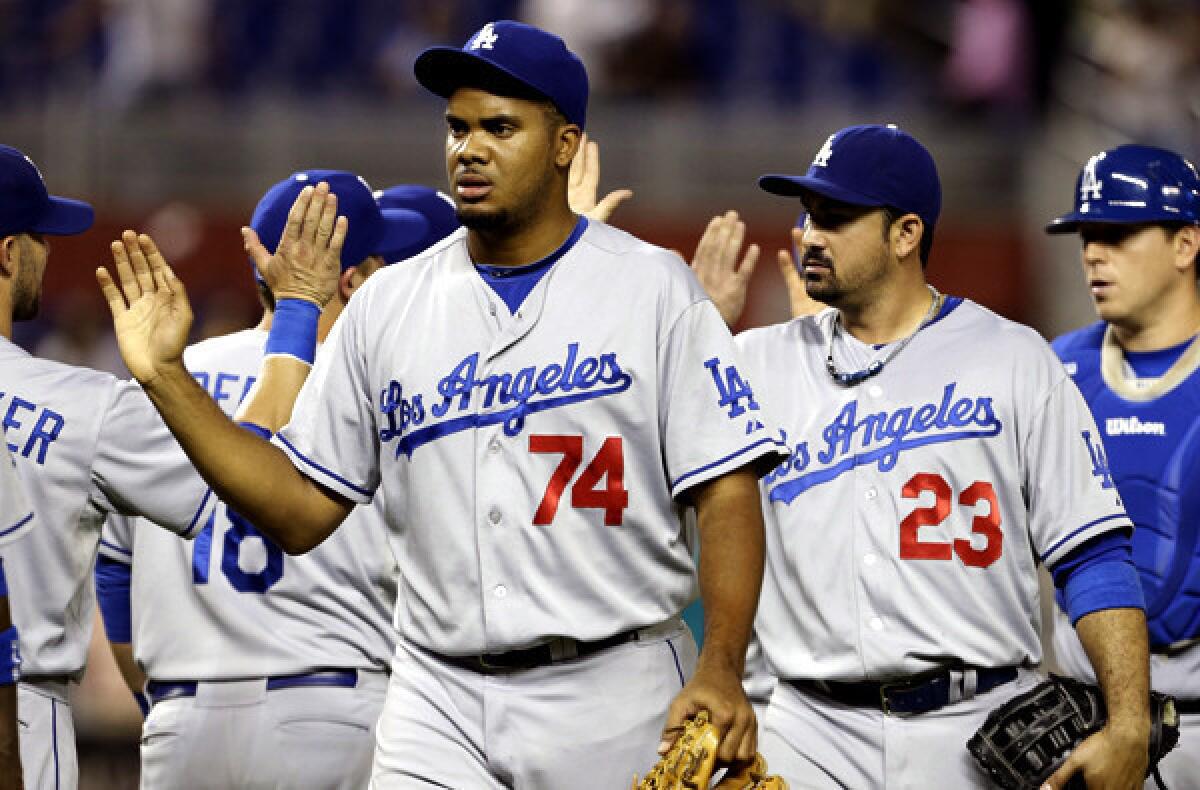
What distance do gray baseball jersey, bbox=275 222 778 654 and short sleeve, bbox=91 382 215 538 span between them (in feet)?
1.42

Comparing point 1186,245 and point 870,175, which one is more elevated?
point 870,175

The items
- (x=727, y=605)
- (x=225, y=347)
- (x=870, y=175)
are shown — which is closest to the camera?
(x=727, y=605)

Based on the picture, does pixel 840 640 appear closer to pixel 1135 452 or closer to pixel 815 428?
pixel 815 428

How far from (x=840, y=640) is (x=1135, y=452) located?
1.28 metres

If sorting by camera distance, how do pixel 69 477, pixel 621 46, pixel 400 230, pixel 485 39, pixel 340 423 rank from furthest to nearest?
pixel 621 46
pixel 400 230
pixel 69 477
pixel 340 423
pixel 485 39

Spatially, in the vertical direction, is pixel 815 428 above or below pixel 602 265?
below

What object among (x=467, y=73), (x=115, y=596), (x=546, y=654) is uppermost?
(x=467, y=73)

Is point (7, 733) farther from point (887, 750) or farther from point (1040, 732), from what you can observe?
point (1040, 732)

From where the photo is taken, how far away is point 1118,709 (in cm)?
430

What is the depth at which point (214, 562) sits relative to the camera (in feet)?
16.3

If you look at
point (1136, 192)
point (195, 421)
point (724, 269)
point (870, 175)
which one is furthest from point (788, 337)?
point (195, 421)

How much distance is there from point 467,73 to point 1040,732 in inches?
75.5

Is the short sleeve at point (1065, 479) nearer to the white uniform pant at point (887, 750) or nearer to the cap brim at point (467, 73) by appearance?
the white uniform pant at point (887, 750)

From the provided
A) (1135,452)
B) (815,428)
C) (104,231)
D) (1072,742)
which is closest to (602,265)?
(815,428)
